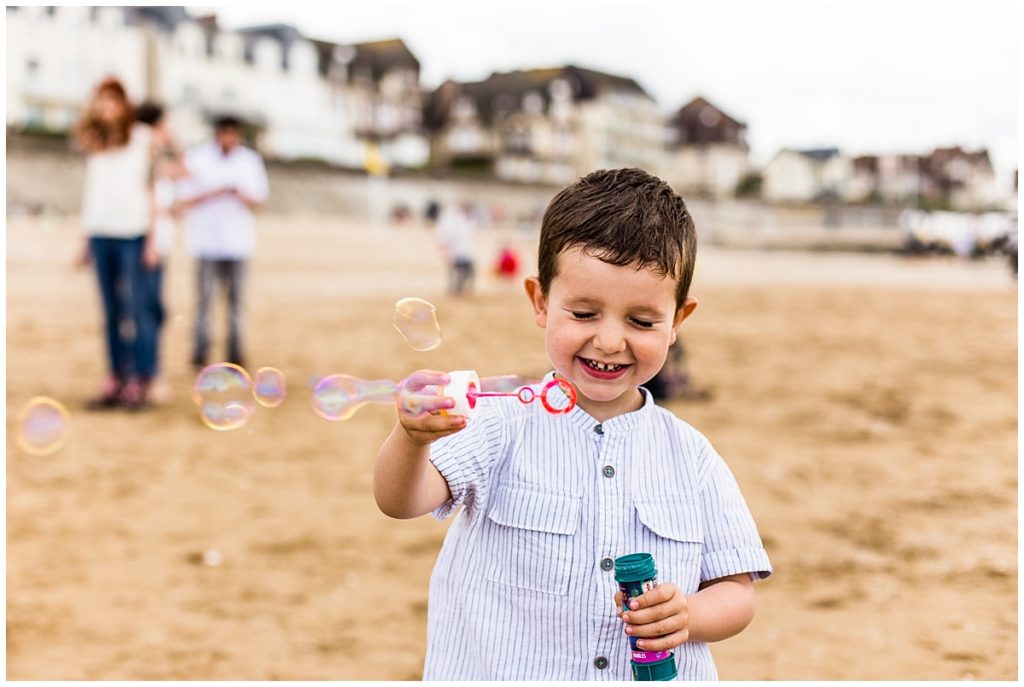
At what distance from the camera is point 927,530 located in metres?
4.56

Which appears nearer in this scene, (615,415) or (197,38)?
(615,415)

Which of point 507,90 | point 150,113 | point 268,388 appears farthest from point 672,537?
point 507,90

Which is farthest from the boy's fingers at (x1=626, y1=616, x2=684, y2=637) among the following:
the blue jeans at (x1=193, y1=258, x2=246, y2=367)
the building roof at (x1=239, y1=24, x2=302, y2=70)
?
the building roof at (x1=239, y1=24, x2=302, y2=70)

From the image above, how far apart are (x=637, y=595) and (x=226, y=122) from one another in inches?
248

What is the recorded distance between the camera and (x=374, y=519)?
465cm

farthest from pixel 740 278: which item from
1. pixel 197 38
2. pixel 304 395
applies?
pixel 197 38

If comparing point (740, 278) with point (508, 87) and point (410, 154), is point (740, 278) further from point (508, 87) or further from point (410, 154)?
point (508, 87)

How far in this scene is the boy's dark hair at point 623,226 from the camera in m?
1.62

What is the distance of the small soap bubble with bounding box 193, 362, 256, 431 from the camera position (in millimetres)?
2604

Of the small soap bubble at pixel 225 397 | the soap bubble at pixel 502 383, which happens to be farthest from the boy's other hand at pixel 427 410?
the small soap bubble at pixel 225 397

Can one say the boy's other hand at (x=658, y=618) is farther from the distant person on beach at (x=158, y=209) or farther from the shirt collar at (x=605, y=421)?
the distant person on beach at (x=158, y=209)

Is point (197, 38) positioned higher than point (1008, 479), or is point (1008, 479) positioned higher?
point (197, 38)

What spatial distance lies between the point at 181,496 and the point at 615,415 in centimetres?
357

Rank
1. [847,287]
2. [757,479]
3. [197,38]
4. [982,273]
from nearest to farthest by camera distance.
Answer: [757,479]
[847,287]
[982,273]
[197,38]
